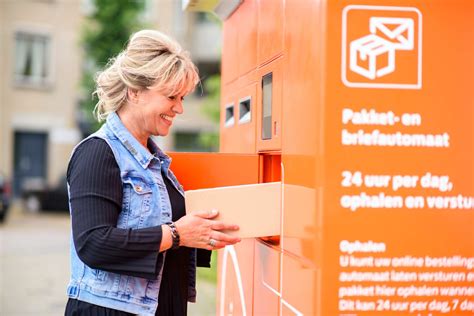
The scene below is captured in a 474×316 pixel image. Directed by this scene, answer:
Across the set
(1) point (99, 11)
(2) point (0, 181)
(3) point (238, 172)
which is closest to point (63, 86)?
(1) point (99, 11)

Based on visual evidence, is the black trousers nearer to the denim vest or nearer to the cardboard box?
the denim vest

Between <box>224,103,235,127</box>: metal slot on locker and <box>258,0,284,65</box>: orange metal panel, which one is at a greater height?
<box>258,0,284,65</box>: orange metal panel

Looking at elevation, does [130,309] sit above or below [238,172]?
below

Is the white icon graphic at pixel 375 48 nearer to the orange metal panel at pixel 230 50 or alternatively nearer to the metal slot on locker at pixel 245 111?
the metal slot on locker at pixel 245 111

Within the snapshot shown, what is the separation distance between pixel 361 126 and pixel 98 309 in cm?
97

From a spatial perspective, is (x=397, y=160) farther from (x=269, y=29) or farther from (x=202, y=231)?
(x=269, y=29)

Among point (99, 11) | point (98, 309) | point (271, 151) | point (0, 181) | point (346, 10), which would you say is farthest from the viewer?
point (99, 11)

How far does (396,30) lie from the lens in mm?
1818

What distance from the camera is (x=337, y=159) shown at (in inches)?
70.4

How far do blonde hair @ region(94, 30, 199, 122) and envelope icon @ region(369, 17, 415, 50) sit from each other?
0.64 m

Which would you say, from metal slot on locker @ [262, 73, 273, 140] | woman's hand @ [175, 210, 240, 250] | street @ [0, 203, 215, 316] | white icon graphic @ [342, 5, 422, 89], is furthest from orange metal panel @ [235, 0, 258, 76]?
street @ [0, 203, 215, 316]

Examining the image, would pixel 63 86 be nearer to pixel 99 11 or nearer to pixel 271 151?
pixel 99 11

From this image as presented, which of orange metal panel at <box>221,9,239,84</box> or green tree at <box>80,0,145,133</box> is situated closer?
orange metal panel at <box>221,9,239,84</box>

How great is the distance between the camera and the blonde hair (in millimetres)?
2104
